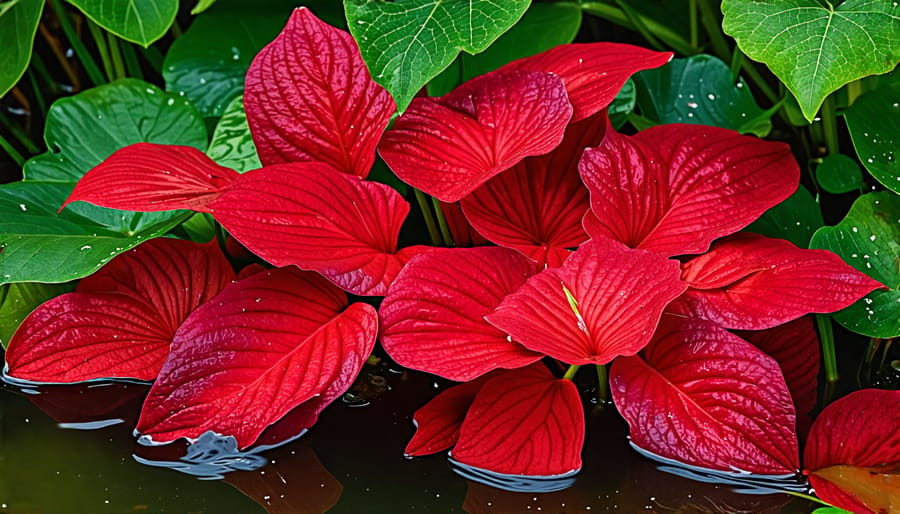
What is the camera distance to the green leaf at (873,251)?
67 cm

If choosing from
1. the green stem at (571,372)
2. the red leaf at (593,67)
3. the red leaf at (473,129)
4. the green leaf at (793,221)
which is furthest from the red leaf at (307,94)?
the green leaf at (793,221)

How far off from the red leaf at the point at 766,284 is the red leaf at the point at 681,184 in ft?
0.09

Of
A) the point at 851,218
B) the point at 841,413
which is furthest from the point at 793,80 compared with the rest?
the point at 841,413

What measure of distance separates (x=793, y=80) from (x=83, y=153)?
0.68 m

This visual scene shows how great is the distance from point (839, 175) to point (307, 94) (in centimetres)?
51

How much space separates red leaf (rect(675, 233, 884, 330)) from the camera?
2.08 ft

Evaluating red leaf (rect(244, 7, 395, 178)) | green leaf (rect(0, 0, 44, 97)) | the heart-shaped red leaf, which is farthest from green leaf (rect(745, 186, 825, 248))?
green leaf (rect(0, 0, 44, 97))

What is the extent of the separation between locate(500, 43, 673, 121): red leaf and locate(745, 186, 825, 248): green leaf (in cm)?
19

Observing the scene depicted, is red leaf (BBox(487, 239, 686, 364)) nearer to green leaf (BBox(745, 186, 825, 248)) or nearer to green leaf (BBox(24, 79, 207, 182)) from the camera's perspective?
green leaf (BBox(745, 186, 825, 248))

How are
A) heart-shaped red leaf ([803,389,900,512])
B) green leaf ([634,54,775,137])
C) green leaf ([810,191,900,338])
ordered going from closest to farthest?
heart-shaped red leaf ([803,389,900,512])
green leaf ([810,191,900,338])
green leaf ([634,54,775,137])

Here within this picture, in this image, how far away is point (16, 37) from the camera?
0.86 meters

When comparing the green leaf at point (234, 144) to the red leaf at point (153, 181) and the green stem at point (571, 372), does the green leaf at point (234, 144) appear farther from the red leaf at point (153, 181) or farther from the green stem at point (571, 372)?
the green stem at point (571, 372)

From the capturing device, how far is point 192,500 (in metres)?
0.58

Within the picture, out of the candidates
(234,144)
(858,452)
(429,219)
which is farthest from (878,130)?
(234,144)
